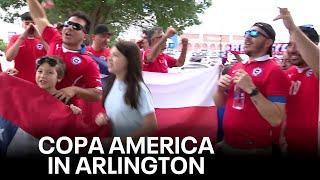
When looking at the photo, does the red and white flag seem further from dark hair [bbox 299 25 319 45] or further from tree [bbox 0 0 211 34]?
tree [bbox 0 0 211 34]

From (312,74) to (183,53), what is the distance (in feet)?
10.0

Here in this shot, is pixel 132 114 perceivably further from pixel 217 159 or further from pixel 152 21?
pixel 152 21

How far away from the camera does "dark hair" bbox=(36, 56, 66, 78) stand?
360 centimetres

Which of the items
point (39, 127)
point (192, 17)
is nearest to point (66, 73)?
point (39, 127)

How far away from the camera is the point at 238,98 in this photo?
349cm

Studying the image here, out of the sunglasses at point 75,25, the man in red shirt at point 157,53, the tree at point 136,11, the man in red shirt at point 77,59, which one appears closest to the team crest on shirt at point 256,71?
the man in red shirt at point 77,59

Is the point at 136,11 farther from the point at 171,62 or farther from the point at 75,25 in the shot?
the point at 75,25

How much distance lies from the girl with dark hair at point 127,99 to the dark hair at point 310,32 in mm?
1368

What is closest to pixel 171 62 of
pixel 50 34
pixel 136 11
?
pixel 50 34

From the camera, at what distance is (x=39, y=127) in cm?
339

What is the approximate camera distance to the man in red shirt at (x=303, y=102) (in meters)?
3.62

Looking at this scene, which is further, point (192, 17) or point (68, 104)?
point (192, 17)

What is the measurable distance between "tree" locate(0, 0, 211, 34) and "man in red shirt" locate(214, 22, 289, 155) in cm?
1754

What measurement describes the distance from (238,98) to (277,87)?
1.03 feet
